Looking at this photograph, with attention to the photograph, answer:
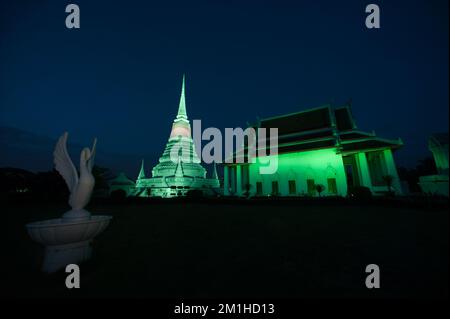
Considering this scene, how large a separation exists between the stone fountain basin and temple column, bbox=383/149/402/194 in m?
18.0

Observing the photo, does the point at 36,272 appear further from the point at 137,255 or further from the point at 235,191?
the point at 235,191

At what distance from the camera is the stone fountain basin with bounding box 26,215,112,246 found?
3.60 metres

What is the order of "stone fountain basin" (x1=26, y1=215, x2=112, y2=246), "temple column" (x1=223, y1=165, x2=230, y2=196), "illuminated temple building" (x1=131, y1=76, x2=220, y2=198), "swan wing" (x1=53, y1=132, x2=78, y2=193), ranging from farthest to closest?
"illuminated temple building" (x1=131, y1=76, x2=220, y2=198)
"temple column" (x1=223, y1=165, x2=230, y2=196)
"swan wing" (x1=53, y1=132, x2=78, y2=193)
"stone fountain basin" (x1=26, y1=215, x2=112, y2=246)

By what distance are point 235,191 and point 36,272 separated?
17.2 metres

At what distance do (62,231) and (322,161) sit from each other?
17546 millimetres

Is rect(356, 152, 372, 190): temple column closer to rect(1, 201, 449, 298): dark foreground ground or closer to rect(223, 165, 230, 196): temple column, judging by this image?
rect(1, 201, 449, 298): dark foreground ground

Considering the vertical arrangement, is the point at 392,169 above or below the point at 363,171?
above

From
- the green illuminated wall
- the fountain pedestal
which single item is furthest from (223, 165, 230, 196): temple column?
the fountain pedestal

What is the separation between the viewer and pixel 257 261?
3.94m

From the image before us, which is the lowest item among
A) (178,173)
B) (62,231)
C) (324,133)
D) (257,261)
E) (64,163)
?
(257,261)

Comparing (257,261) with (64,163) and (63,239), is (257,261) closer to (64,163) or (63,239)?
(63,239)

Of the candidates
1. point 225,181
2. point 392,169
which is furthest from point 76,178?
point 392,169

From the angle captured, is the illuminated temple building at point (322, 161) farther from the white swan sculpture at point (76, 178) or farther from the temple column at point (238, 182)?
the white swan sculpture at point (76, 178)

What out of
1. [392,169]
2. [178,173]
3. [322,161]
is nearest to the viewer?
[392,169]
